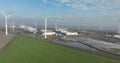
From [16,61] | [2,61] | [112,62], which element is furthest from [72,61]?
[2,61]

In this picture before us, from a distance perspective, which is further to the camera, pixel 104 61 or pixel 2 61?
pixel 104 61

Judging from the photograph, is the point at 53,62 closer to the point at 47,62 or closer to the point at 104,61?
the point at 47,62

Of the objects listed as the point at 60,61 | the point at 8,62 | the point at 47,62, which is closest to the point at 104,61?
the point at 60,61

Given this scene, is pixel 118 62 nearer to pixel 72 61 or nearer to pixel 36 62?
pixel 72 61

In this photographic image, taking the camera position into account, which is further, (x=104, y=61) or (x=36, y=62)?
(x=104, y=61)

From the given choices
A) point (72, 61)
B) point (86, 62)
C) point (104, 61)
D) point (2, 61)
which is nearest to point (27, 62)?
point (2, 61)

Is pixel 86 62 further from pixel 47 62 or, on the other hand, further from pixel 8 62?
pixel 8 62
